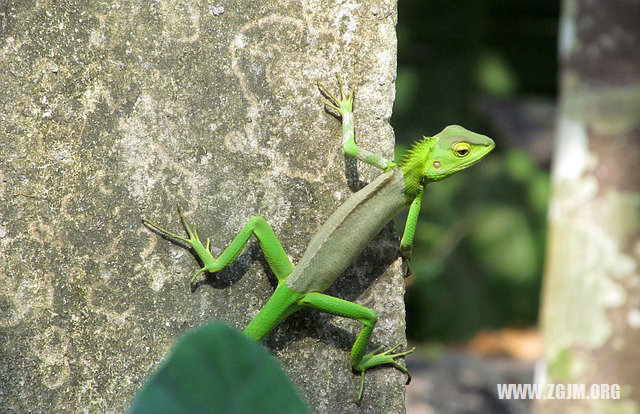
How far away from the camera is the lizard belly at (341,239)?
10.4 feet

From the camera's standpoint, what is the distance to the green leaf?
1.25 metres

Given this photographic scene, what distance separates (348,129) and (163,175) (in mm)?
862

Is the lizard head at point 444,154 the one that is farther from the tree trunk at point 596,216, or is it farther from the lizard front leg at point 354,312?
the tree trunk at point 596,216

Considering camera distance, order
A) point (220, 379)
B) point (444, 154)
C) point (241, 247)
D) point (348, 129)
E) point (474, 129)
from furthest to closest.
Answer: point (474, 129) < point (444, 154) < point (348, 129) < point (241, 247) < point (220, 379)

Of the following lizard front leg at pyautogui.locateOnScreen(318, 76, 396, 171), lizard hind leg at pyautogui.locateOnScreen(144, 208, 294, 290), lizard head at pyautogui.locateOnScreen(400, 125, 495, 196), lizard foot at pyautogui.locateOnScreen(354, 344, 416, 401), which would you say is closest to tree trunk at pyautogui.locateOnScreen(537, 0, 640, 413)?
lizard head at pyautogui.locateOnScreen(400, 125, 495, 196)

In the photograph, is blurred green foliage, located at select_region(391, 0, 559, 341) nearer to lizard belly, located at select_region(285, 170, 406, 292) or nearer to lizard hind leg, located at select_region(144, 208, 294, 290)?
lizard belly, located at select_region(285, 170, 406, 292)

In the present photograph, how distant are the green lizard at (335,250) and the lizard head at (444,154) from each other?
0.15 meters

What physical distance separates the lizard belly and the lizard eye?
19.0 inches

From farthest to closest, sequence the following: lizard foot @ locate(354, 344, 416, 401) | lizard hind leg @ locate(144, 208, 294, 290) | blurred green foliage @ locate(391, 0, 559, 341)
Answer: blurred green foliage @ locate(391, 0, 559, 341) < lizard foot @ locate(354, 344, 416, 401) < lizard hind leg @ locate(144, 208, 294, 290)

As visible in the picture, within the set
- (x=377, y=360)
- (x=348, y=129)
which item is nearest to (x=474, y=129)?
(x=348, y=129)

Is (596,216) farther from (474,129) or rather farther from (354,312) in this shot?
(474,129)

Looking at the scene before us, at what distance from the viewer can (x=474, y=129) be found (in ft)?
29.3

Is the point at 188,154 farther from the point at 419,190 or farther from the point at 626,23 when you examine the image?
the point at 626,23

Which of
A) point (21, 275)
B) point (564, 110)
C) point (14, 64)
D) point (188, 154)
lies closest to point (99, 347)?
point (21, 275)
